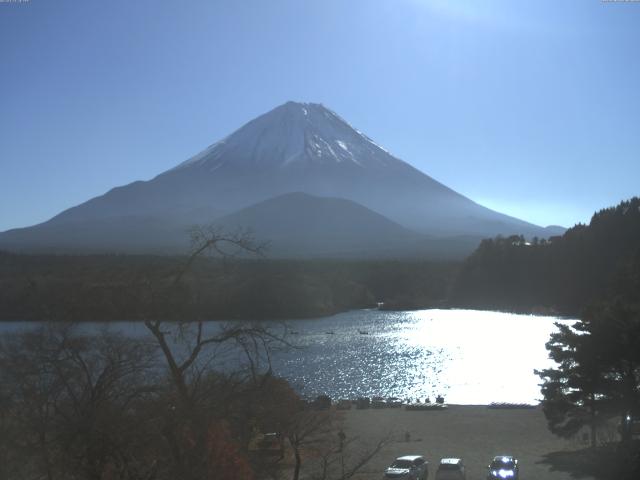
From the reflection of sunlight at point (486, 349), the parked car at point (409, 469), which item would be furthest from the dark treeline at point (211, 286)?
the reflection of sunlight at point (486, 349)

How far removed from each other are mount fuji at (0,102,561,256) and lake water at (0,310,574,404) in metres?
55.0

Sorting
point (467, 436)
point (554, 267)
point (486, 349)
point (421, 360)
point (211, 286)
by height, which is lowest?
point (486, 349)

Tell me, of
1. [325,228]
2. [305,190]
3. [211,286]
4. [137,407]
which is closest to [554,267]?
[211,286]

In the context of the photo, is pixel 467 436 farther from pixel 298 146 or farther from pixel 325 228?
pixel 298 146

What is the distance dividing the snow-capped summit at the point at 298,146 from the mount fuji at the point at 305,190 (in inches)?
6.2

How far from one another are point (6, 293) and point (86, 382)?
20148mm

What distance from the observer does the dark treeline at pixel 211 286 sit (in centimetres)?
356

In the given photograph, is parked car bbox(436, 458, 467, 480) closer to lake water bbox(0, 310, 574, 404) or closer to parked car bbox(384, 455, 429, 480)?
parked car bbox(384, 455, 429, 480)

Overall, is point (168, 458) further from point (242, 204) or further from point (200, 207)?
point (242, 204)

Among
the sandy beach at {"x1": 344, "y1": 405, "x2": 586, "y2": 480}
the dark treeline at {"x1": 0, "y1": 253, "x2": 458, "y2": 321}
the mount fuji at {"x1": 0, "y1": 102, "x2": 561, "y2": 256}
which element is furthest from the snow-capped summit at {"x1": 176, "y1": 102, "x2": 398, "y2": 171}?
the sandy beach at {"x1": 344, "y1": 405, "x2": 586, "y2": 480}

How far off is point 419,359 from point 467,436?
11.5 metres

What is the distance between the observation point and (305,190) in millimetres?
106000

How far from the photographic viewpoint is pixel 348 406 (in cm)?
1487

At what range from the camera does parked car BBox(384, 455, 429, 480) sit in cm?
753
